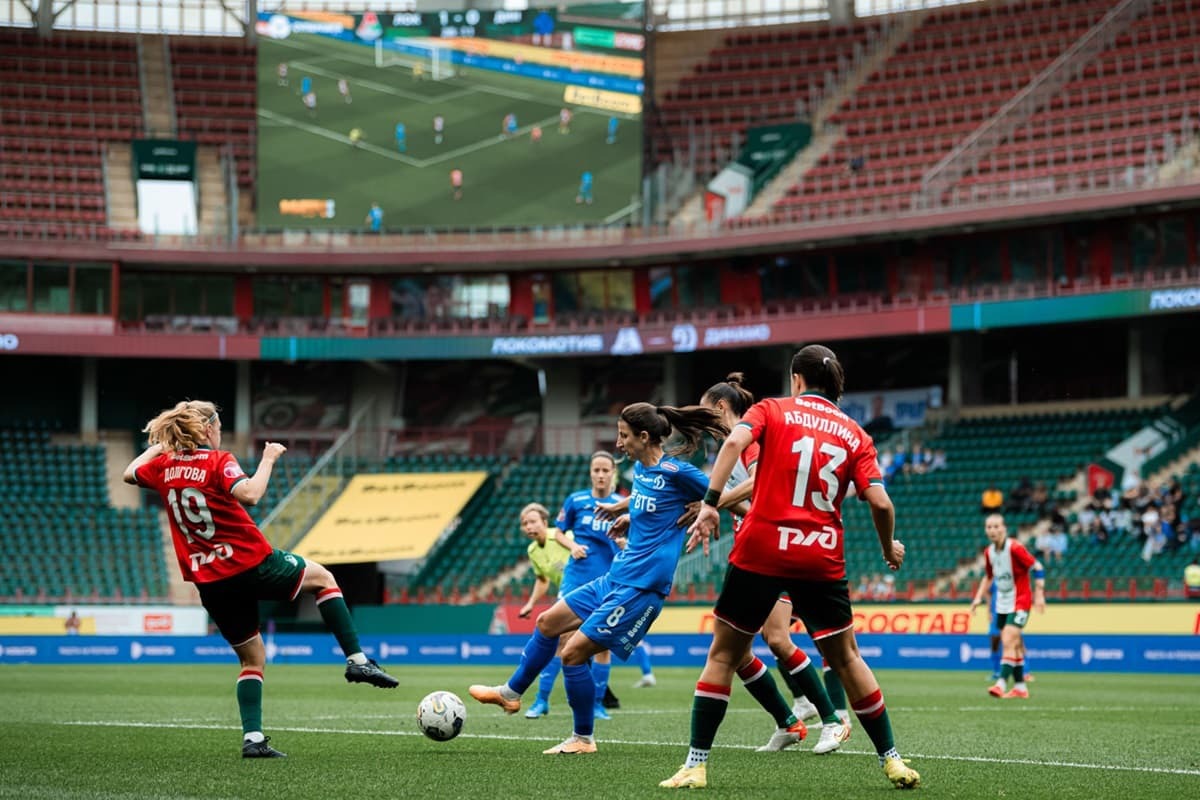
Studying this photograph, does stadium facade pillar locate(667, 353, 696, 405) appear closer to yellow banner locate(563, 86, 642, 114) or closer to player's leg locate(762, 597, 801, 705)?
yellow banner locate(563, 86, 642, 114)

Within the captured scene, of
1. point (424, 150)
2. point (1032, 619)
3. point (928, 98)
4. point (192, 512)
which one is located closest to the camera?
point (192, 512)

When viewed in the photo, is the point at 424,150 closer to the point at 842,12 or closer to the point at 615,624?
the point at 842,12

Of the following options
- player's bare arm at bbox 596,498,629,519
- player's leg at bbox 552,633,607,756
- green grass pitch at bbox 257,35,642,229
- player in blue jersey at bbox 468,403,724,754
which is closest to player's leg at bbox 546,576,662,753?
player in blue jersey at bbox 468,403,724,754

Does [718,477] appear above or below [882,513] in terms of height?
above

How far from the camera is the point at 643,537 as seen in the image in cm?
1109

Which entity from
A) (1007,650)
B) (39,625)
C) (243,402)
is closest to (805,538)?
(1007,650)

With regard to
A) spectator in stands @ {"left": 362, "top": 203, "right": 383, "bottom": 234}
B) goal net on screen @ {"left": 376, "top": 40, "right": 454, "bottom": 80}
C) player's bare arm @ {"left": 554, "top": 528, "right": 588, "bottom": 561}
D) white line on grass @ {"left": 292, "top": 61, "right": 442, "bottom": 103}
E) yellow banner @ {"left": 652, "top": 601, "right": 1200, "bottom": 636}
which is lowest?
yellow banner @ {"left": 652, "top": 601, "right": 1200, "bottom": 636}

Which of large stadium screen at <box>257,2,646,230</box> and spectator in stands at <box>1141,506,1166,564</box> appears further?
large stadium screen at <box>257,2,646,230</box>

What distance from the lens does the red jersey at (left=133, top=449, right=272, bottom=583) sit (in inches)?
412

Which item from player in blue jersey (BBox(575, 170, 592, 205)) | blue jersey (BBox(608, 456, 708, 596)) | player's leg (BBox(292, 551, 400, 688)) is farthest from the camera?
player in blue jersey (BBox(575, 170, 592, 205))

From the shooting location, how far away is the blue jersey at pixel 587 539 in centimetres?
1547

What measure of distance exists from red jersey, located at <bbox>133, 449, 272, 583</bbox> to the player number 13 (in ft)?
11.9

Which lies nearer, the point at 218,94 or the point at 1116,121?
the point at 1116,121

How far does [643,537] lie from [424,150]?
41.0 metres
